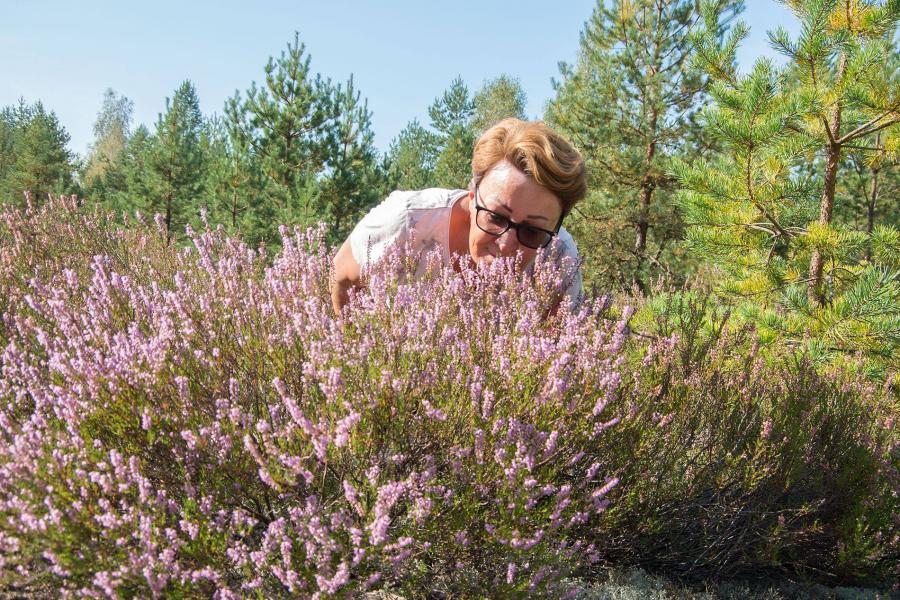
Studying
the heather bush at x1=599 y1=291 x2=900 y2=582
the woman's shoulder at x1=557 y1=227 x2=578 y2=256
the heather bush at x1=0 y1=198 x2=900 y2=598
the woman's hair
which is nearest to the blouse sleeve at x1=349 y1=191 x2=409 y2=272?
the heather bush at x1=0 y1=198 x2=900 y2=598

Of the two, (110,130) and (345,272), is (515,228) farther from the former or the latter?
(110,130)

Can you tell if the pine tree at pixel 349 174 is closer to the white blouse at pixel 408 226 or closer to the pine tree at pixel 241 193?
the pine tree at pixel 241 193

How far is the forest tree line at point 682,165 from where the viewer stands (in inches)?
164

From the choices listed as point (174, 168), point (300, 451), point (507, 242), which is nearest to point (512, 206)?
point (507, 242)

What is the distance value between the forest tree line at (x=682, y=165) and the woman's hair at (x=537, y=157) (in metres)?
1.16

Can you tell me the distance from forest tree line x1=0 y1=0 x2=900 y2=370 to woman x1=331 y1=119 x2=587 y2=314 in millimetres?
1183

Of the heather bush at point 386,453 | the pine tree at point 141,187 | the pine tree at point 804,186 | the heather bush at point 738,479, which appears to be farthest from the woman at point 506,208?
the pine tree at point 141,187

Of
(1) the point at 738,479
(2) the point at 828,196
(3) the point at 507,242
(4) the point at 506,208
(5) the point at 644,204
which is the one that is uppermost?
(5) the point at 644,204

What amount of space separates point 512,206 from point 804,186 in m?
3.37

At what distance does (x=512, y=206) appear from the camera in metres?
2.61

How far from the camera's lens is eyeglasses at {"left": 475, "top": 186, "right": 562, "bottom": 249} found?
8.62 feet

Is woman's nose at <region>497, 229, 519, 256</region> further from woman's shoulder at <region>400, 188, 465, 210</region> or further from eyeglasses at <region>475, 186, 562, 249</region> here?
woman's shoulder at <region>400, 188, 465, 210</region>

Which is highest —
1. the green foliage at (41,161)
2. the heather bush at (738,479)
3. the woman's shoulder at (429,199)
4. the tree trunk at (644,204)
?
the green foliage at (41,161)

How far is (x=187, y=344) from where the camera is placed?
1.79 metres
